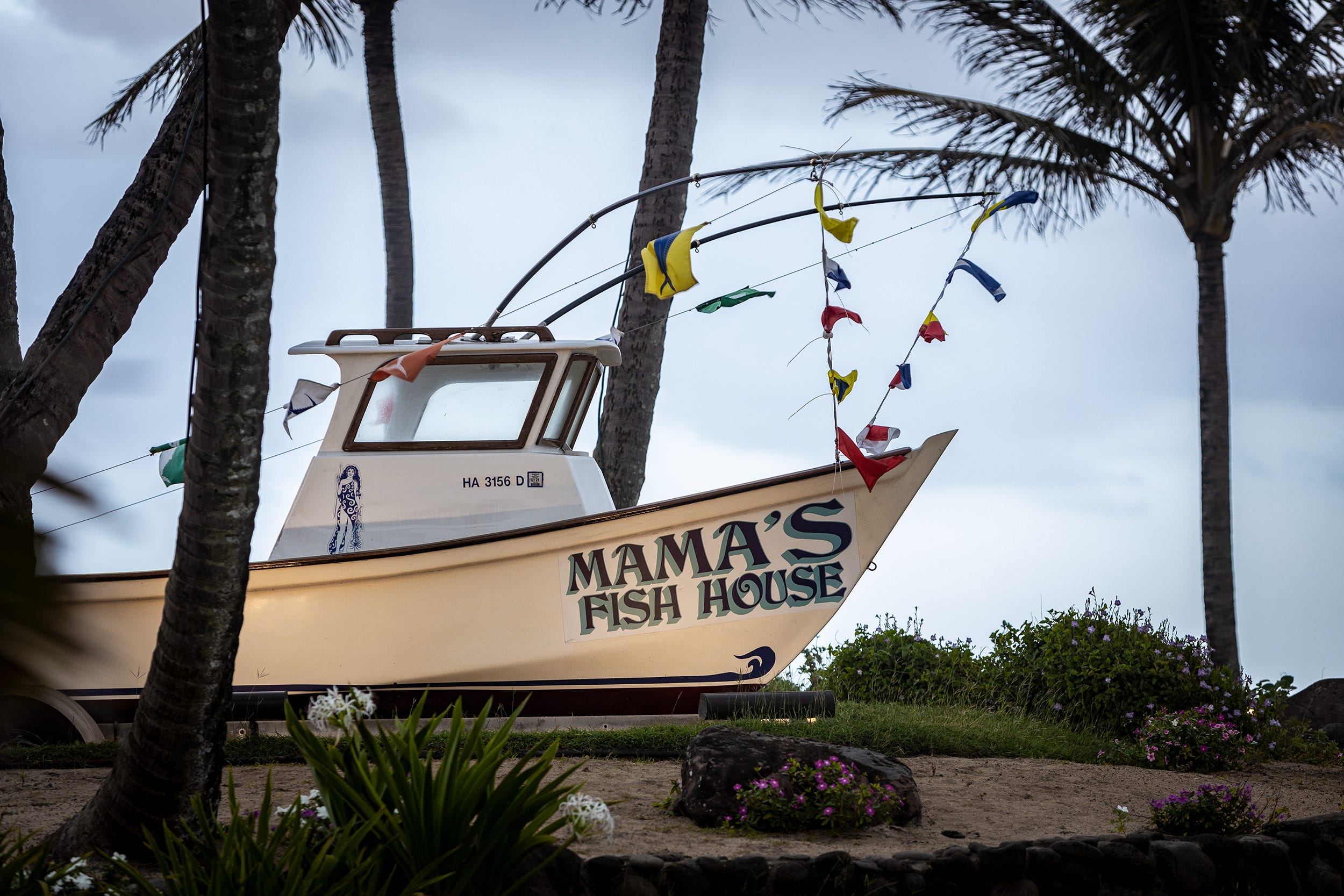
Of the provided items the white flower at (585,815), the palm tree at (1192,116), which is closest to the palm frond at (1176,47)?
the palm tree at (1192,116)

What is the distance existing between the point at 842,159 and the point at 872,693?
6007mm

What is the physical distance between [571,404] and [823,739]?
3492 mm

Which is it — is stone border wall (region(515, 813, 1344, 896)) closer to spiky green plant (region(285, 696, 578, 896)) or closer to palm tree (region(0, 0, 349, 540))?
spiky green plant (region(285, 696, 578, 896))

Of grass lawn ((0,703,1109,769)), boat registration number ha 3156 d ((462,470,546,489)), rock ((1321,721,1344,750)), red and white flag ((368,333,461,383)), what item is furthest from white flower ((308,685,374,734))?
rock ((1321,721,1344,750))

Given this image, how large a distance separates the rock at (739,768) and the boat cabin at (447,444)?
335 cm

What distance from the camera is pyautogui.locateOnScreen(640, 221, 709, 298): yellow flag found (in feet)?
25.8

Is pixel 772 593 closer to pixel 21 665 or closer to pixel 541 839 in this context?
pixel 541 839

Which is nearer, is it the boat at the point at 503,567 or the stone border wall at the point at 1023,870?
the stone border wall at the point at 1023,870

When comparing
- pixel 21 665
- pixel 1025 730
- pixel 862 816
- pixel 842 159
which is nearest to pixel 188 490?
pixel 862 816

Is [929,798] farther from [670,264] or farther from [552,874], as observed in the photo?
[670,264]

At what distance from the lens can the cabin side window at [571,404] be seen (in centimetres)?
964

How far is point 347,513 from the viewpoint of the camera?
957 cm

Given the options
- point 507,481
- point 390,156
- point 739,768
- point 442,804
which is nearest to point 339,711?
point 442,804

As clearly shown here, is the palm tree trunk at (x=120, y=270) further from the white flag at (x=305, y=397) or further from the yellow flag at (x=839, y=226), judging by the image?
the yellow flag at (x=839, y=226)
